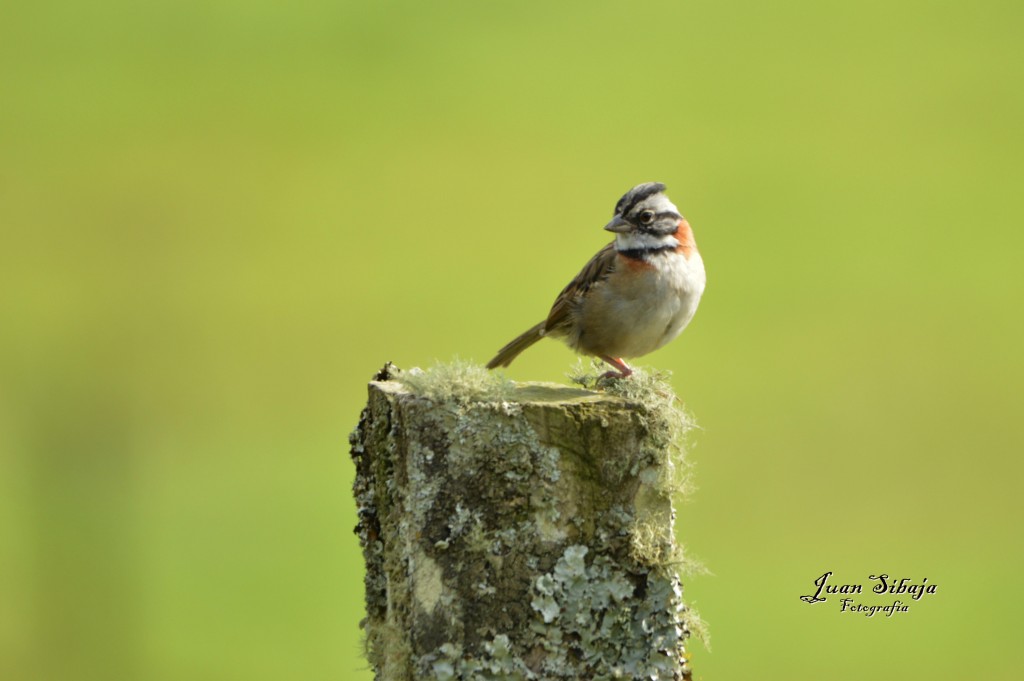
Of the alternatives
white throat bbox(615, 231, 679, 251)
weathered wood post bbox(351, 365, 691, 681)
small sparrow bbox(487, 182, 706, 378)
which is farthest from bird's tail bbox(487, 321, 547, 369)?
weathered wood post bbox(351, 365, 691, 681)

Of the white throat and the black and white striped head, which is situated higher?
the black and white striped head

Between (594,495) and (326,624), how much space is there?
7.30 meters

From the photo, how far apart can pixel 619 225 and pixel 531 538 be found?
121 inches

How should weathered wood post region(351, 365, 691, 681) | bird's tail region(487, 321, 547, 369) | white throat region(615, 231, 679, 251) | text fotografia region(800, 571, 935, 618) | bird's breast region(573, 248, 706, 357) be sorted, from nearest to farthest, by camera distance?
weathered wood post region(351, 365, 691, 681) < text fotografia region(800, 571, 935, 618) < bird's breast region(573, 248, 706, 357) < white throat region(615, 231, 679, 251) < bird's tail region(487, 321, 547, 369)

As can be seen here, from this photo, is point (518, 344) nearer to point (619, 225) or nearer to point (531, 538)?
point (619, 225)

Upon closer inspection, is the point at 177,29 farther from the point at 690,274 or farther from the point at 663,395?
the point at 663,395

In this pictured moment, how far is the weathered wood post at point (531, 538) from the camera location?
364cm

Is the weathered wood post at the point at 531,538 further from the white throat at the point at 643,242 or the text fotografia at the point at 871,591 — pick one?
the white throat at the point at 643,242

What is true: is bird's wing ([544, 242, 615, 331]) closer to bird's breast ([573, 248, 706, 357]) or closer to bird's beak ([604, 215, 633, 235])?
bird's breast ([573, 248, 706, 357])

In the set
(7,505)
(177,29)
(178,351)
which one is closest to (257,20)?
(177,29)

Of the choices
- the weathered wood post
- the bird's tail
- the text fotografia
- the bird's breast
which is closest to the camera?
the weathered wood post

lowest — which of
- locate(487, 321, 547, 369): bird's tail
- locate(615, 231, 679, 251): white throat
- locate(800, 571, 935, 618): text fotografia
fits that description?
locate(800, 571, 935, 618): text fotografia

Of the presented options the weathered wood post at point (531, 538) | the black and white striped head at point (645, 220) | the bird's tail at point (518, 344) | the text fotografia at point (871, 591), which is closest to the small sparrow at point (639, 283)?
the black and white striped head at point (645, 220)

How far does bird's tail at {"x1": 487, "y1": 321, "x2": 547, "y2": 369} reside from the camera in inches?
276
